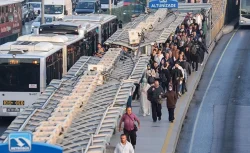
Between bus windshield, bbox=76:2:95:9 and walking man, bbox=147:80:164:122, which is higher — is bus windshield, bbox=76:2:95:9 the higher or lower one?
the lower one

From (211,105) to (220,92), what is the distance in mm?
3049

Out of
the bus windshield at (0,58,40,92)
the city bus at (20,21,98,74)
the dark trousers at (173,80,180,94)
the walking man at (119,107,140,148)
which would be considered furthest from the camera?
the city bus at (20,21,98,74)

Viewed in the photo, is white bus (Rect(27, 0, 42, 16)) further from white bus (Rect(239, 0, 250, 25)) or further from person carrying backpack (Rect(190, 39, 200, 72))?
person carrying backpack (Rect(190, 39, 200, 72))

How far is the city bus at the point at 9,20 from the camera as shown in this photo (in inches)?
1698

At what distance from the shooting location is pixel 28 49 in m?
28.1

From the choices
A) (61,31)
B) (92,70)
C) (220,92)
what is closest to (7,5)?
(61,31)

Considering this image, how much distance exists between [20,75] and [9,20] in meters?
17.5

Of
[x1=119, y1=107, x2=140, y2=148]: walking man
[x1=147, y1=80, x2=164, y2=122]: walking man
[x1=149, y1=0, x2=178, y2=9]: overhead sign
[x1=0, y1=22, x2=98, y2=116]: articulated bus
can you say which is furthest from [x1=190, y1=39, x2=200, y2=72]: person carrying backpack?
[x1=149, y1=0, x2=178, y2=9]: overhead sign

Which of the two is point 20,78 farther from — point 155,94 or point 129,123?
point 129,123

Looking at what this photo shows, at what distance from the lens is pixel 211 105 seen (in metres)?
31.2

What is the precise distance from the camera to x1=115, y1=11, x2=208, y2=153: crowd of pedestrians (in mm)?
22125

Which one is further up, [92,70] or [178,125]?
[92,70]

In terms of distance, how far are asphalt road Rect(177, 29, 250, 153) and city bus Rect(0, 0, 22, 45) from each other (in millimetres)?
9312

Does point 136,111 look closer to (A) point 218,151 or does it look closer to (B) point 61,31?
(A) point 218,151
